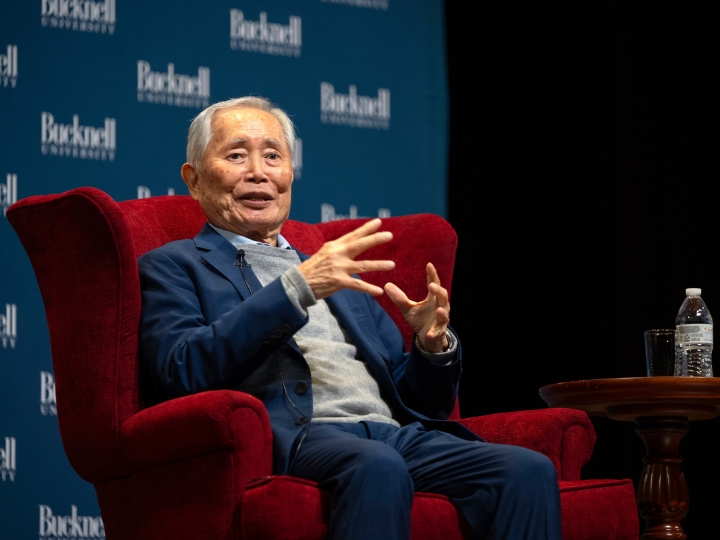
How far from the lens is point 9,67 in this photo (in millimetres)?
3609

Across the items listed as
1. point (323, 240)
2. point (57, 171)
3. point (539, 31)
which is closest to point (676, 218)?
point (539, 31)

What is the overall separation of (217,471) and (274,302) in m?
0.36

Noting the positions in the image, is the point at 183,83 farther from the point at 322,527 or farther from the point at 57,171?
the point at 322,527

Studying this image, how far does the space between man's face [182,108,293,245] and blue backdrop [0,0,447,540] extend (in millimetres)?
1210

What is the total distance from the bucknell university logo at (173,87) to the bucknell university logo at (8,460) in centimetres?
136

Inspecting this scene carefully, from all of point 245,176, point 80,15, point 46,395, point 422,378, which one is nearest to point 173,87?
point 80,15

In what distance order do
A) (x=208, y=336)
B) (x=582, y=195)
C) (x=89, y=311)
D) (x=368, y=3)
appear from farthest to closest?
(x=368, y=3) → (x=582, y=195) → (x=89, y=311) → (x=208, y=336)

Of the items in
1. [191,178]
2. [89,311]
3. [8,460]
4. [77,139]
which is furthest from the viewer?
[77,139]

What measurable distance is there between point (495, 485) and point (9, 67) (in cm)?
252

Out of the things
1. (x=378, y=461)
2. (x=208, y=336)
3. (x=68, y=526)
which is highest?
(x=208, y=336)

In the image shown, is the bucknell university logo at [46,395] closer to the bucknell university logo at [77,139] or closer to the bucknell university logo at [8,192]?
the bucknell university logo at [8,192]

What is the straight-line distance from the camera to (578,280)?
416 cm

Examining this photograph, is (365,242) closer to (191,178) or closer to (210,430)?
(210,430)

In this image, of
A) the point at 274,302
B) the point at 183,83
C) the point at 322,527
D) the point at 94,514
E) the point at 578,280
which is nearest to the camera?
the point at 322,527
